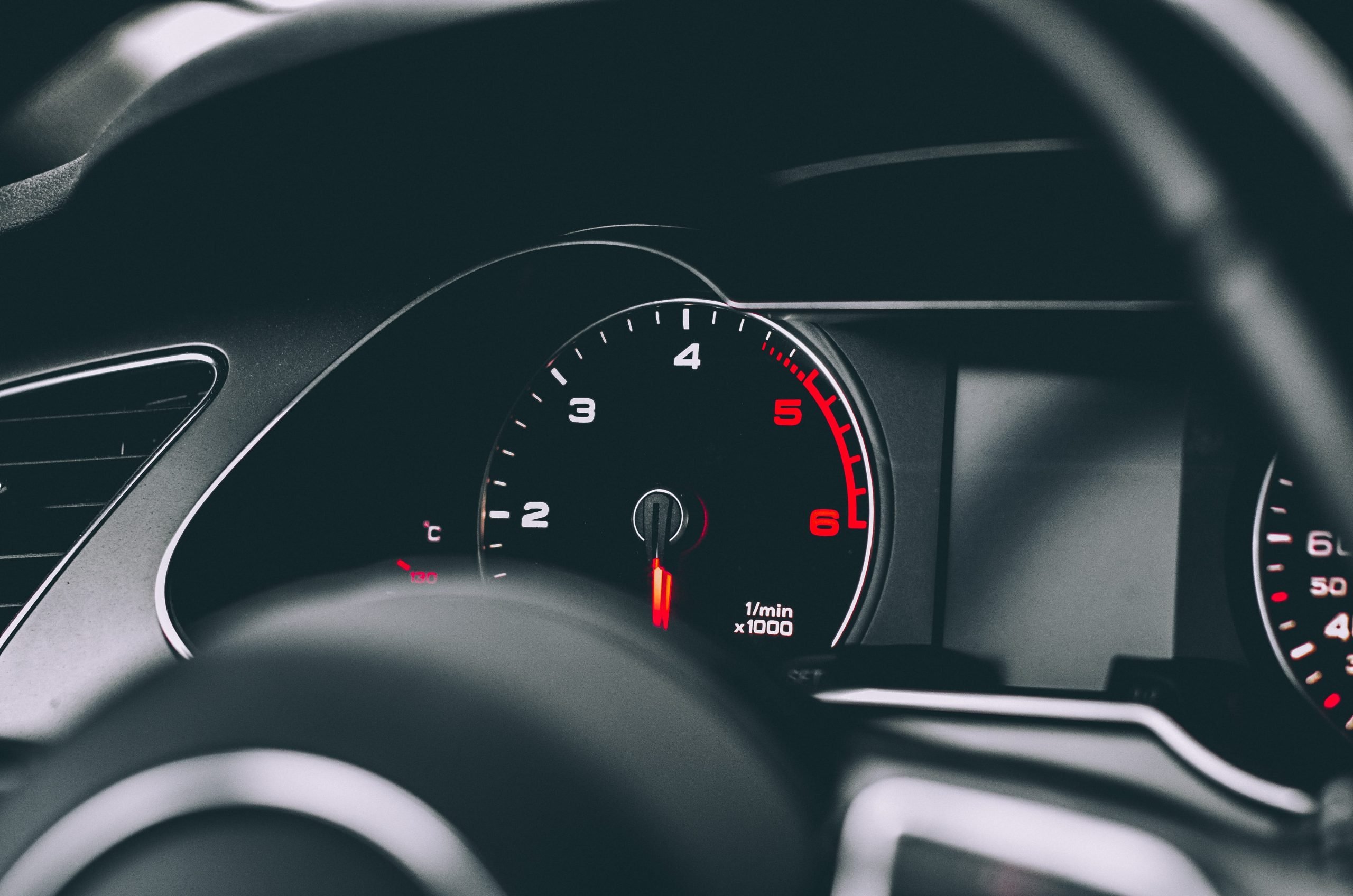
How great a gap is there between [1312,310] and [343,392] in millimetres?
1477

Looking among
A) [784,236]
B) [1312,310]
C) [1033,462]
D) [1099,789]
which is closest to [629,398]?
[784,236]

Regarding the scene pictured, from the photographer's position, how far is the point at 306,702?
0.53 meters

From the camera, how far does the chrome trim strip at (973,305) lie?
1.49 metres

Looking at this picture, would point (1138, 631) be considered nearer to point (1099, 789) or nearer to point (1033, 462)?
point (1033, 462)

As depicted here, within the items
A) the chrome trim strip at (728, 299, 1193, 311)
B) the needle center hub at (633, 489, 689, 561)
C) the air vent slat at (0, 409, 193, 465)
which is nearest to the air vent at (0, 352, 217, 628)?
the air vent slat at (0, 409, 193, 465)

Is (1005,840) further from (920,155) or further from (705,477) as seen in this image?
(705,477)

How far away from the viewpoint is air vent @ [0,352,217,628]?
1.71m

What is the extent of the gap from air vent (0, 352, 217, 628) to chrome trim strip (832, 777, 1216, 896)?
139 cm

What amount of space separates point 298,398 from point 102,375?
0.92ft

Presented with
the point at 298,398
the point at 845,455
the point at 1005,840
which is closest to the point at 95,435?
the point at 298,398

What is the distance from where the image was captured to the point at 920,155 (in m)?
1.40

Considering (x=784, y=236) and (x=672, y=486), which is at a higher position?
(x=784, y=236)

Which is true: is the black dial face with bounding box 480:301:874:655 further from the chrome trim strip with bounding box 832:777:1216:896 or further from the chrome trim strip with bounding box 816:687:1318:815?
the chrome trim strip with bounding box 832:777:1216:896

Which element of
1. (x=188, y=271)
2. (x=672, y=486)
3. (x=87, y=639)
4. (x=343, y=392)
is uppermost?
(x=188, y=271)
